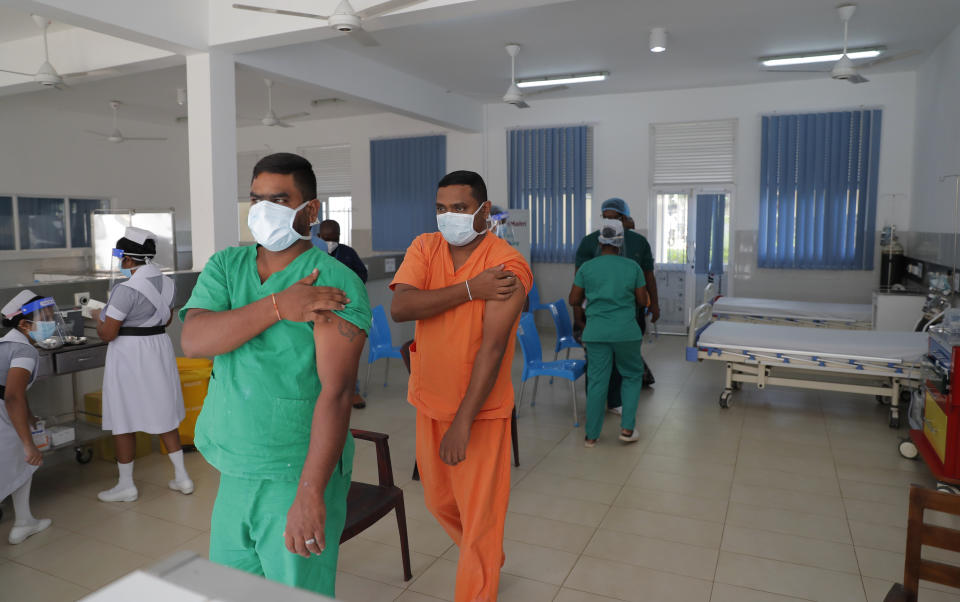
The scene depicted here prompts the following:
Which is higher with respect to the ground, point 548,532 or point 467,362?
point 467,362

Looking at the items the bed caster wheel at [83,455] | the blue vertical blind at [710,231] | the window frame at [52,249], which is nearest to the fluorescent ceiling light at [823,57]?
the blue vertical blind at [710,231]

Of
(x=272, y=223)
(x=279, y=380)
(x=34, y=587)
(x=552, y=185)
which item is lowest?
(x=34, y=587)

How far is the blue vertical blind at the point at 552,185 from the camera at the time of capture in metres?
9.34

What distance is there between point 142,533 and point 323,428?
7.80ft

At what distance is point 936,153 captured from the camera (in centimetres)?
673

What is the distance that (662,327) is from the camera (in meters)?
9.34

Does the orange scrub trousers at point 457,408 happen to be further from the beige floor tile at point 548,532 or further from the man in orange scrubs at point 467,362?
the beige floor tile at point 548,532

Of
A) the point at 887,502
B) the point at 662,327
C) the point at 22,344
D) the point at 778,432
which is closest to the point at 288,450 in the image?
the point at 22,344

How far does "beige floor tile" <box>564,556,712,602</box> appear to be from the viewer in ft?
8.87

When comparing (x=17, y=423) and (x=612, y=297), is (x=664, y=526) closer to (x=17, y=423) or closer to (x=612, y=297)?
(x=612, y=297)

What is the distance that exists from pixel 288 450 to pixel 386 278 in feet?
20.2

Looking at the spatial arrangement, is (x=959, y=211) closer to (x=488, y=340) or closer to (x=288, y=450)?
(x=488, y=340)

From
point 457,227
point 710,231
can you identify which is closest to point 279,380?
point 457,227

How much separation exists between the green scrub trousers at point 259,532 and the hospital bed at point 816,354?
4481mm
